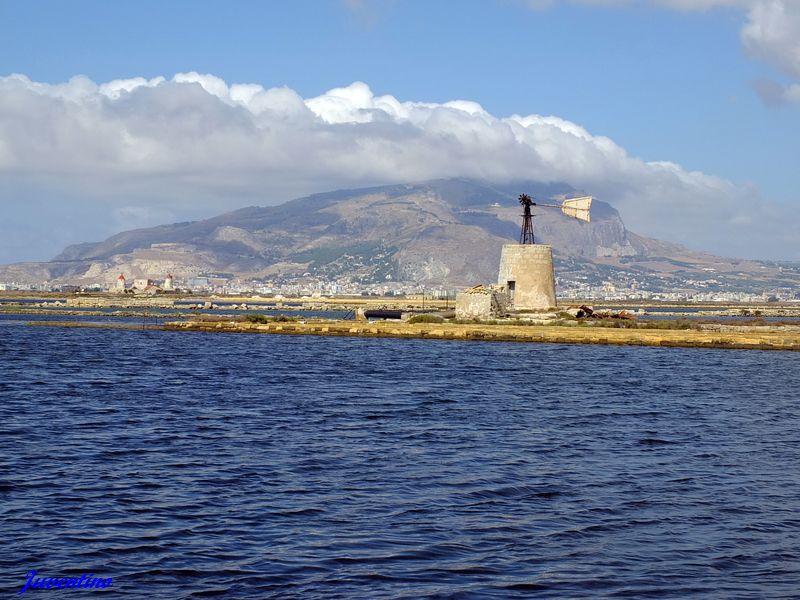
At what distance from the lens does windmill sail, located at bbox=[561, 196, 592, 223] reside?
335 ft

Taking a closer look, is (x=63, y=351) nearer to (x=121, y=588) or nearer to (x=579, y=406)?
(x=579, y=406)

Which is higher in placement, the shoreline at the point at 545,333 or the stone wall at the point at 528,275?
the stone wall at the point at 528,275

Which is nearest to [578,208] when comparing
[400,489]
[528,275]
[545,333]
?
[528,275]

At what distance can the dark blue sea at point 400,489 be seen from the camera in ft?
51.8

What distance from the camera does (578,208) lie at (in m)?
102

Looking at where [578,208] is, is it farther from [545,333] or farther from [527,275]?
[545,333]

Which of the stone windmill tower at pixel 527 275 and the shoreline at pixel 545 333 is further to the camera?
the stone windmill tower at pixel 527 275
